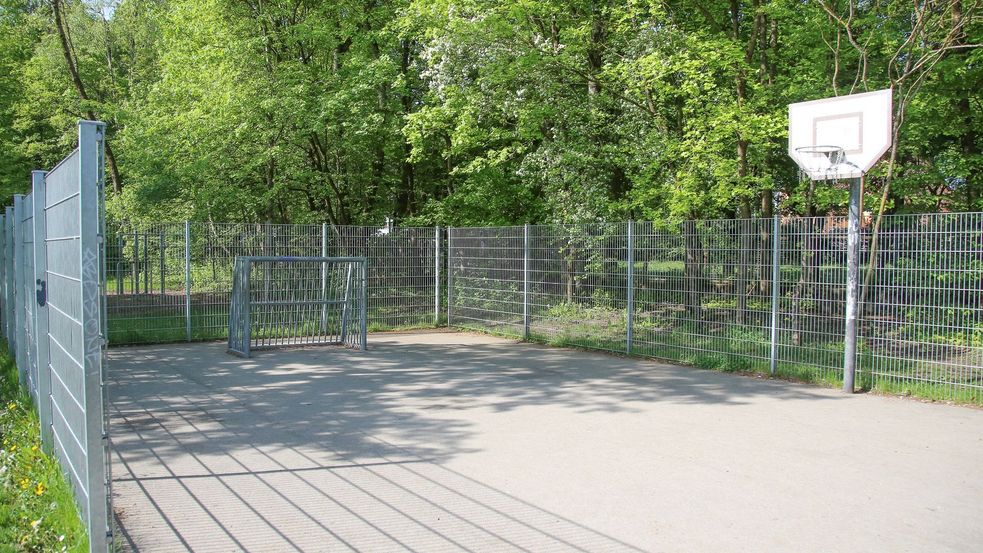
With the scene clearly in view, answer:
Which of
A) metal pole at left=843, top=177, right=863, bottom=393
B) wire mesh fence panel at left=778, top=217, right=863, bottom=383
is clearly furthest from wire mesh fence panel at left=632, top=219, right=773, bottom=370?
metal pole at left=843, top=177, right=863, bottom=393

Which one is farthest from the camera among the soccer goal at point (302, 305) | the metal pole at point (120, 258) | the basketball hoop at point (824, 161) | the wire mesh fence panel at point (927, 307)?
the metal pole at point (120, 258)

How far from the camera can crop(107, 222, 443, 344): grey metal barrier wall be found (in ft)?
42.0

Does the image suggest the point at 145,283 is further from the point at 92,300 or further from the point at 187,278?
the point at 92,300

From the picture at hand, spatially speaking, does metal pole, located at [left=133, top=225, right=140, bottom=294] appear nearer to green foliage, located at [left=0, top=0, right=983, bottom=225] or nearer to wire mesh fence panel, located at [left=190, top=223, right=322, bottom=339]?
wire mesh fence panel, located at [left=190, top=223, right=322, bottom=339]

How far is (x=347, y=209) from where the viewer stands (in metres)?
21.6

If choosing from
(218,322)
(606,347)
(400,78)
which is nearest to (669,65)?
(606,347)

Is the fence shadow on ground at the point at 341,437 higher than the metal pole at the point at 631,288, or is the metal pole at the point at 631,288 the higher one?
the metal pole at the point at 631,288

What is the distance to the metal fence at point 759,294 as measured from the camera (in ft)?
27.4

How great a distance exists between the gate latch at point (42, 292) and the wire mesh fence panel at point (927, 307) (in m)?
8.80

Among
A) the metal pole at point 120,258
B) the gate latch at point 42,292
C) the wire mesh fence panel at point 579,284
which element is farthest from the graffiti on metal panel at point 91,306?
the metal pole at point 120,258

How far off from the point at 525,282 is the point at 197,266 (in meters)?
6.24

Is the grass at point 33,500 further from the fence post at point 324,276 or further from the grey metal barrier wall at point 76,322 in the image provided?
the fence post at point 324,276

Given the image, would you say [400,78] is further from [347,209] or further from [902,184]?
[902,184]

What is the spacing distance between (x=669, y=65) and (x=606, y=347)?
17.2ft
